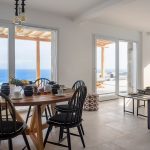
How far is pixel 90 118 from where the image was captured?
4352 mm

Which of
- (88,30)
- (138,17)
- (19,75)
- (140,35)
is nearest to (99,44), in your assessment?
(88,30)

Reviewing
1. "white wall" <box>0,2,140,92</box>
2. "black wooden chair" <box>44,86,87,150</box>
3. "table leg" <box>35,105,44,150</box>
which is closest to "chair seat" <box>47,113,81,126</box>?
"black wooden chair" <box>44,86,87,150</box>

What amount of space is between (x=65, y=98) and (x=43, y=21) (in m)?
3.14

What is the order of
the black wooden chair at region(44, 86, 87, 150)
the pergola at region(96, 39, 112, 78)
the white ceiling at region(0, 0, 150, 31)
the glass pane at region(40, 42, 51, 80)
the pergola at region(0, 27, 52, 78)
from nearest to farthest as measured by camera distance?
the black wooden chair at region(44, 86, 87, 150) < the white ceiling at region(0, 0, 150, 31) < the pergola at region(0, 27, 52, 78) < the glass pane at region(40, 42, 51, 80) < the pergola at region(96, 39, 112, 78)

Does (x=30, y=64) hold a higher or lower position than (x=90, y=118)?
higher

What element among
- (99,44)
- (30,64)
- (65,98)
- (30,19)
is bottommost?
(65,98)

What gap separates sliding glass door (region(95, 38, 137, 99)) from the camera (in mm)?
6551

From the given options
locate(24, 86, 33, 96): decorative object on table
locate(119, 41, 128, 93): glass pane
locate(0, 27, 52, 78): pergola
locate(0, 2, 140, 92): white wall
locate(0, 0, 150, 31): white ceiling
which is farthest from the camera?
locate(119, 41, 128, 93): glass pane

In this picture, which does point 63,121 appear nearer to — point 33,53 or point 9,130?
point 9,130

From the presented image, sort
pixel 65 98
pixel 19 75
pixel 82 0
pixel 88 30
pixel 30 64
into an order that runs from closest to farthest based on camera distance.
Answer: pixel 65 98, pixel 82 0, pixel 19 75, pixel 30 64, pixel 88 30

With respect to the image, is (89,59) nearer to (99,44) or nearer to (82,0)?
(99,44)

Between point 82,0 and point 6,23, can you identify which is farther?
point 6,23

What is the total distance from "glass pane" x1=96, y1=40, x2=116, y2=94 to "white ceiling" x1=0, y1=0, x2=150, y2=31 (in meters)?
0.92

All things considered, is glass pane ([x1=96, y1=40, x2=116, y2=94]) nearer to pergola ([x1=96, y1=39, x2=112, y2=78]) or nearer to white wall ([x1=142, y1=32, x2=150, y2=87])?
pergola ([x1=96, y1=39, x2=112, y2=78])
